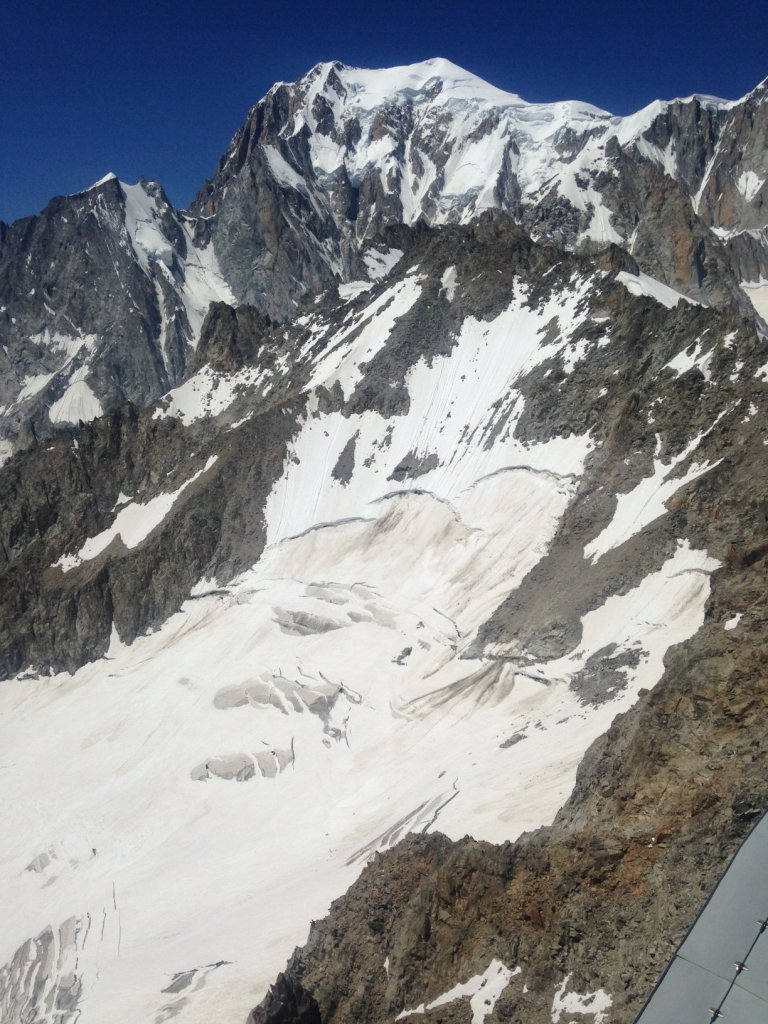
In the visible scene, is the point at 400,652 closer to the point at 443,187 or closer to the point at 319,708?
the point at 319,708

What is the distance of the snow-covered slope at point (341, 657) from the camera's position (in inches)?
1270

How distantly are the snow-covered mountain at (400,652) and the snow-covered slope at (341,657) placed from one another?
21 cm

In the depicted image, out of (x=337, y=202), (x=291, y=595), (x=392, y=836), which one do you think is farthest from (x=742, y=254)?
(x=392, y=836)

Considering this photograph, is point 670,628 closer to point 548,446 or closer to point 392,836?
point 392,836

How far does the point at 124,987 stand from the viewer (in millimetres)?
29156

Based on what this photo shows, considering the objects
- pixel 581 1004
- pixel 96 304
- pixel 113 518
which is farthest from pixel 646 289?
pixel 96 304

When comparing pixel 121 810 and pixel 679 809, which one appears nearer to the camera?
pixel 679 809

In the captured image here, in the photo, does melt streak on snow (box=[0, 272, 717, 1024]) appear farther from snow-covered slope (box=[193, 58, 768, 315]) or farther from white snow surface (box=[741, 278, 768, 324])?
snow-covered slope (box=[193, 58, 768, 315])

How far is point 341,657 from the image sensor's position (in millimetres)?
49562

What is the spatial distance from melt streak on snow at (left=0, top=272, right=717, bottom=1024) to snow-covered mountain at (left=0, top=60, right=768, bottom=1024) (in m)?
0.20

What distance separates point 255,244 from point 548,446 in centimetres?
14067

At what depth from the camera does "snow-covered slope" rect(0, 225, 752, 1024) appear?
32250mm

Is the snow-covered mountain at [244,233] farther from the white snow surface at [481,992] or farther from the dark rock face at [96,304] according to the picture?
the white snow surface at [481,992]

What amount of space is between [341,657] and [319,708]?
4194 mm
